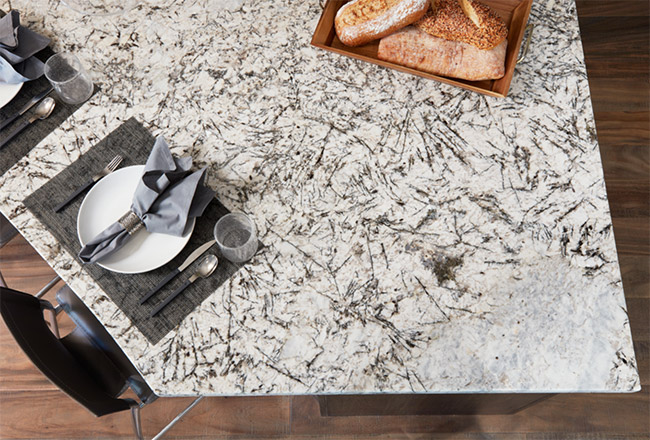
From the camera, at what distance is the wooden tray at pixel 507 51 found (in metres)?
1.18

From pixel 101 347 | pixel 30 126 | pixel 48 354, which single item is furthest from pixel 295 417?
pixel 30 126

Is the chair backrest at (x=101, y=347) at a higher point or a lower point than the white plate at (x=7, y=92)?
lower

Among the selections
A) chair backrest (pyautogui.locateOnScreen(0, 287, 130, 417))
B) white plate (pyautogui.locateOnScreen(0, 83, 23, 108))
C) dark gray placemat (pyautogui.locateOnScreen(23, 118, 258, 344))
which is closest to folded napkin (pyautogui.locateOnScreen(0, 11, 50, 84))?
white plate (pyautogui.locateOnScreen(0, 83, 23, 108))

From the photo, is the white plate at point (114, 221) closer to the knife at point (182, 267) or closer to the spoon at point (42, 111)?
the knife at point (182, 267)

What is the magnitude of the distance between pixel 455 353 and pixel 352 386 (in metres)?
0.21

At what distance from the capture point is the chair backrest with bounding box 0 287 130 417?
1.07m

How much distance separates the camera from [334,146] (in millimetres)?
1188

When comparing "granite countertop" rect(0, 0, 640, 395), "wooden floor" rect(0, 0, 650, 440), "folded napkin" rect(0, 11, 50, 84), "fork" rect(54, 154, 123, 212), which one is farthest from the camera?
"wooden floor" rect(0, 0, 650, 440)

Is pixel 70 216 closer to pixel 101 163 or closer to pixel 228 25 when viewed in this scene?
pixel 101 163

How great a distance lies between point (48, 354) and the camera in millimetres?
1131

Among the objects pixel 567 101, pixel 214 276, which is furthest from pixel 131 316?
pixel 567 101

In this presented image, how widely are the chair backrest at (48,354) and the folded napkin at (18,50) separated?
1.70 feet

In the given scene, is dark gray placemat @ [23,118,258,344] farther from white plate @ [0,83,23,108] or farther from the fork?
white plate @ [0,83,23,108]

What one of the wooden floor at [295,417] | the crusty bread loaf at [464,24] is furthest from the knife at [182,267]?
the wooden floor at [295,417]
